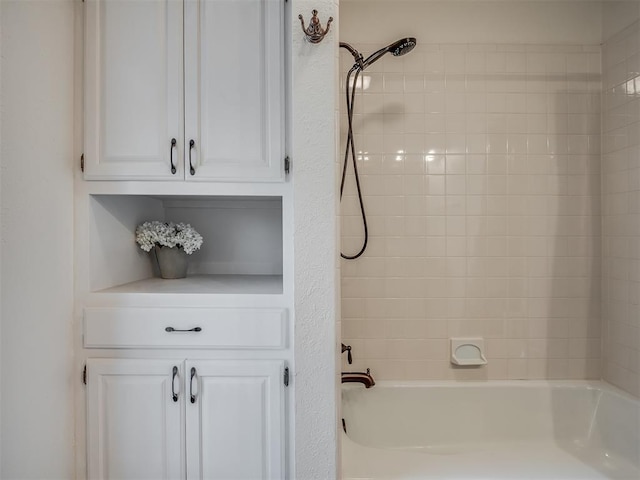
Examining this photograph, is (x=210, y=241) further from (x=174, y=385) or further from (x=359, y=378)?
(x=359, y=378)

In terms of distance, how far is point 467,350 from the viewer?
188 centimetres

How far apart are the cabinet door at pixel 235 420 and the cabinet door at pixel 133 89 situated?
74cm

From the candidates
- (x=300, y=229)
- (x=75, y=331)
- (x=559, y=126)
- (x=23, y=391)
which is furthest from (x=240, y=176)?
(x=559, y=126)

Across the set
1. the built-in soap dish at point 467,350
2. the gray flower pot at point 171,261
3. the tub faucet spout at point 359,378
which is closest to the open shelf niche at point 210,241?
the gray flower pot at point 171,261

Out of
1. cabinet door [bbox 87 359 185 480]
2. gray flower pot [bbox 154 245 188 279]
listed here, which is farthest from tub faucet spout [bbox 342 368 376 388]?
gray flower pot [bbox 154 245 188 279]

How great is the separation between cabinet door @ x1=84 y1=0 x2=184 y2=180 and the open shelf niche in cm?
23

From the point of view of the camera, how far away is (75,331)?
132 centimetres

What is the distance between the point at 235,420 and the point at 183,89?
3.94 feet

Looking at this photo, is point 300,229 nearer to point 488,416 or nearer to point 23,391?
point 23,391

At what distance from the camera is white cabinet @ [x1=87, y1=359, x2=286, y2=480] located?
130 centimetres

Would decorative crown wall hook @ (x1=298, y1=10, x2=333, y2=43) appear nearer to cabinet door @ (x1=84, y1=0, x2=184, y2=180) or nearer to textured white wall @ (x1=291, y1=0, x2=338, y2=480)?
textured white wall @ (x1=291, y1=0, x2=338, y2=480)

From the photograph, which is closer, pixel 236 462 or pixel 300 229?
pixel 300 229

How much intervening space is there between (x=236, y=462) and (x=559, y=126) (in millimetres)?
2108

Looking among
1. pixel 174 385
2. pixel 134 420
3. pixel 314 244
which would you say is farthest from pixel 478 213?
pixel 134 420
